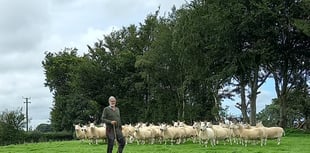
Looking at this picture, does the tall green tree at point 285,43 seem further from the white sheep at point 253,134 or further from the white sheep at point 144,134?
the white sheep at point 144,134

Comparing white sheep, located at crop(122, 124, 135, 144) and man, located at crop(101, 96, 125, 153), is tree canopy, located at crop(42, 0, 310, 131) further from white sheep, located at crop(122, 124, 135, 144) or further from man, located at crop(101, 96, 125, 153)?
man, located at crop(101, 96, 125, 153)

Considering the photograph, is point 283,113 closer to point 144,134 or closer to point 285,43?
point 285,43

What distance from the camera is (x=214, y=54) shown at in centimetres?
5038

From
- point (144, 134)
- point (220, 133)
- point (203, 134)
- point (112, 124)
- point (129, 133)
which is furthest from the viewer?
point (129, 133)

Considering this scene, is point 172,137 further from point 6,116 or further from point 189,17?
point 6,116

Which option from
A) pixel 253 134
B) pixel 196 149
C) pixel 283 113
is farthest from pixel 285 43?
pixel 196 149

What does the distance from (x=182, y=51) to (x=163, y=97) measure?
15352 mm

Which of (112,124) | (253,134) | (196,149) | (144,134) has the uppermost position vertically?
(112,124)

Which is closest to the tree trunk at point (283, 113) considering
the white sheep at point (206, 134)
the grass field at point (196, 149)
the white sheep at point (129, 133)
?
the grass field at point (196, 149)

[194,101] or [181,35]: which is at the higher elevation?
[181,35]

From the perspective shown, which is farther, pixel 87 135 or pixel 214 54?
pixel 214 54

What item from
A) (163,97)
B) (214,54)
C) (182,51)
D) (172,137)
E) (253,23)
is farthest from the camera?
(163,97)

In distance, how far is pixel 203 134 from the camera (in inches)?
1183

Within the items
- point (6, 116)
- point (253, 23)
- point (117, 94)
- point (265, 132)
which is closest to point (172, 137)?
point (265, 132)
